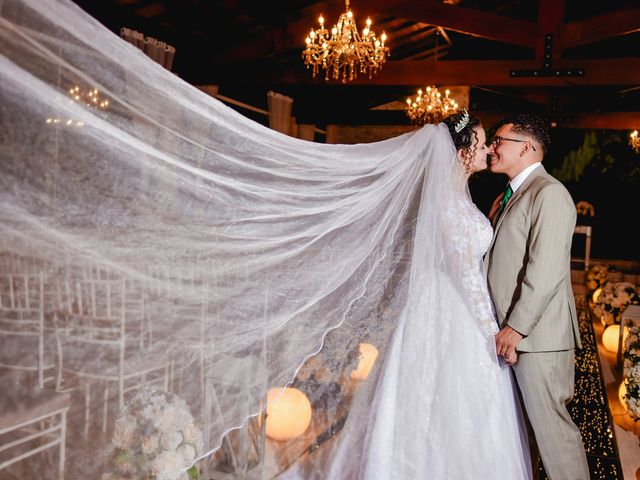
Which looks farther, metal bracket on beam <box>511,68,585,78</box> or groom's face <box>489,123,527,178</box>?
metal bracket on beam <box>511,68,585,78</box>

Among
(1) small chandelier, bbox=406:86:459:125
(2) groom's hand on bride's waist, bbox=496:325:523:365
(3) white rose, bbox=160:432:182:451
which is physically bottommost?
(3) white rose, bbox=160:432:182:451

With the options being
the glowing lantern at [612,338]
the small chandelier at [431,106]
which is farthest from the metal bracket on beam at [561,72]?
the glowing lantern at [612,338]

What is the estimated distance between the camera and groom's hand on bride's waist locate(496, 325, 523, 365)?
2.31m

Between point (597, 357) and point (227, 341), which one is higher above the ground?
point (227, 341)

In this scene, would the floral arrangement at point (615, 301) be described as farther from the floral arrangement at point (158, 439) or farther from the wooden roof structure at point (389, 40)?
the floral arrangement at point (158, 439)

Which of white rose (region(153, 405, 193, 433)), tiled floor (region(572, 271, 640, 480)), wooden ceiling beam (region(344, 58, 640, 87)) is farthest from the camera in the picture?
wooden ceiling beam (region(344, 58, 640, 87))

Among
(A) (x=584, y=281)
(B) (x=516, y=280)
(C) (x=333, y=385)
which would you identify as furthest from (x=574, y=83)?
(C) (x=333, y=385)

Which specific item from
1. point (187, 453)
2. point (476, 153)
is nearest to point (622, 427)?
point (476, 153)

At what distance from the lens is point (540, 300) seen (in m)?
2.31

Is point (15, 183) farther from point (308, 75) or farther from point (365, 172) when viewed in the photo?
point (308, 75)

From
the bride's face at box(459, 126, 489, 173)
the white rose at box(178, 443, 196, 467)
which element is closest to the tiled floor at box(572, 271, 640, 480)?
the bride's face at box(459, 126, 489, 173)

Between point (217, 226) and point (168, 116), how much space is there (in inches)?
14.4

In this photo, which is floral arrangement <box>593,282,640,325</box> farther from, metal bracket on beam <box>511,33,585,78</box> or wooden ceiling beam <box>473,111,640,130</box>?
wooden ceiling beam <box>473,111,640,130</box>

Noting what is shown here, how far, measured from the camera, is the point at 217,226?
1.82 meters
